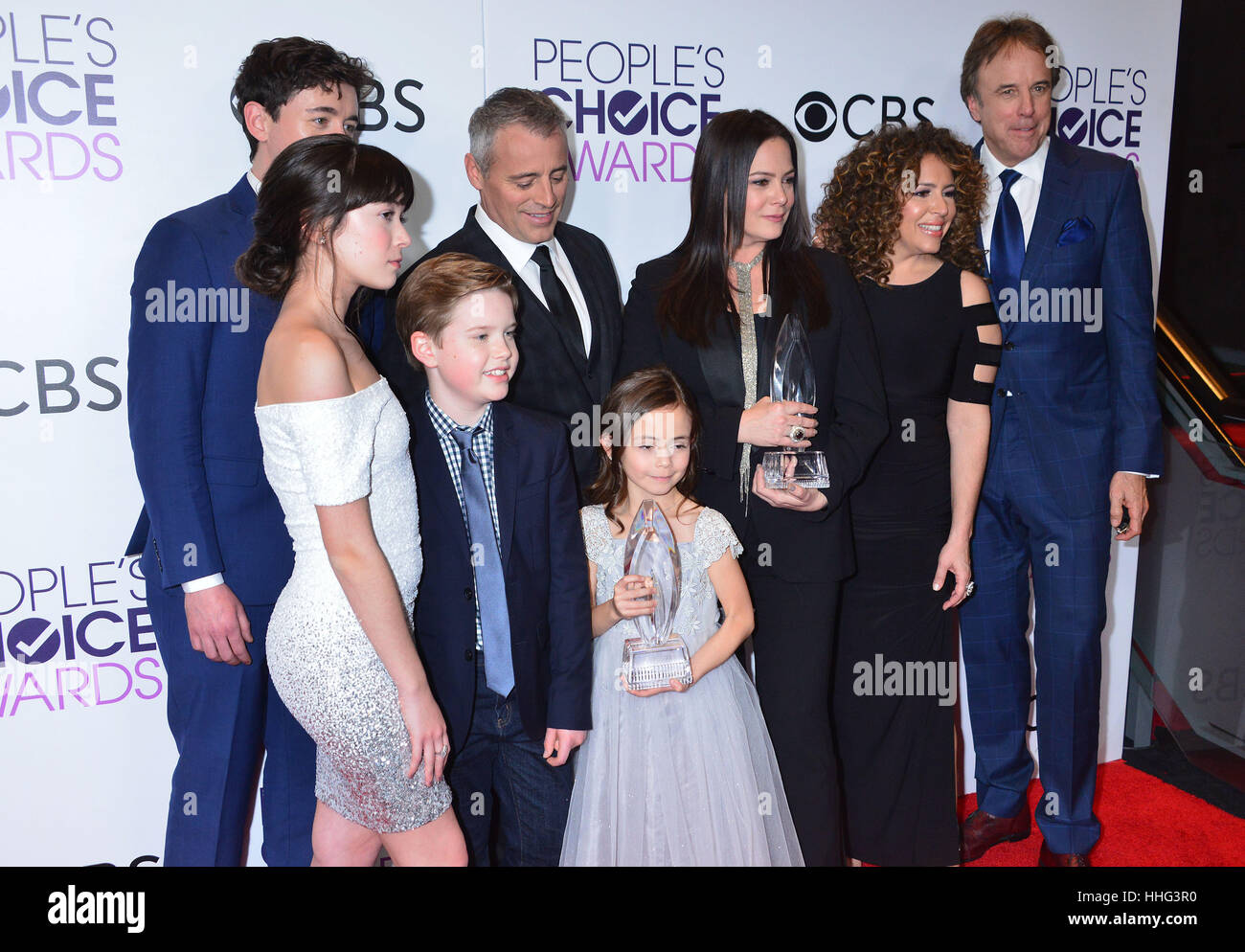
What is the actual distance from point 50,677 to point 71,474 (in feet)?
1.96

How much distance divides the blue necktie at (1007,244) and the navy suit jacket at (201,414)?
2.20 metres

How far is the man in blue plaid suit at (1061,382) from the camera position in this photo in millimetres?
3203

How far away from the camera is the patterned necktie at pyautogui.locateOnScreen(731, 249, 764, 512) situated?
270 centimetres

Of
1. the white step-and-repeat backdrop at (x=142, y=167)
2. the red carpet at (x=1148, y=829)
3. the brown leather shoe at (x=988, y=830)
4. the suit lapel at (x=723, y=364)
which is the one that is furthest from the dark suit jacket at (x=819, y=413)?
the red carpet at (x=1148, y=829)

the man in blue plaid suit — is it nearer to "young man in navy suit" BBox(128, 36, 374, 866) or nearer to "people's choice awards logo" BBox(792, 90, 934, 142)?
"people's choice awards logo" BBox(792, 90, 934, 142)

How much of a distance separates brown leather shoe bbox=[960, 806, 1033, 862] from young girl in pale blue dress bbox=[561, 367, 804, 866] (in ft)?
3.58

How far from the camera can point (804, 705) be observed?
2.75 meters

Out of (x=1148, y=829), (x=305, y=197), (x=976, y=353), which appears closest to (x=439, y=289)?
(x=305, y=197)

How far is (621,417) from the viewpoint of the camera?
8.38 ft

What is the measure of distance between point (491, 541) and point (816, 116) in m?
2.01

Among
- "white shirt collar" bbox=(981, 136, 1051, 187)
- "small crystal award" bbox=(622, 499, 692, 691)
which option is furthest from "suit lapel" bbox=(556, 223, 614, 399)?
"white shirt collar" bbox=(981, 136, 1051, 187)

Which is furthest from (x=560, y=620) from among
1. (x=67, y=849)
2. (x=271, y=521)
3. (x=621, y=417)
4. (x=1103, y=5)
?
(x=1103, y=5)
